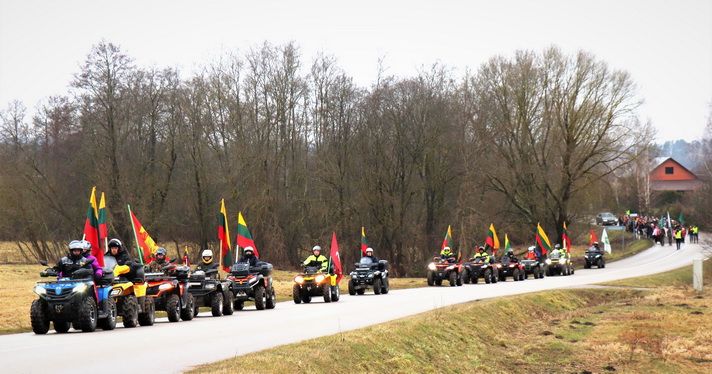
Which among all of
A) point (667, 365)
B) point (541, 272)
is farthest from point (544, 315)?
point (541, 272)

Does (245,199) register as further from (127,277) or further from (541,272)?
(127,277)

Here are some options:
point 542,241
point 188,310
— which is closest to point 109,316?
point 188,310

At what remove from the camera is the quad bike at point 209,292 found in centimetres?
2888

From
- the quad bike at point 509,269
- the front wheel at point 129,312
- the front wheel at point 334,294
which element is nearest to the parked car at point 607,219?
the quad bike at point 509,269

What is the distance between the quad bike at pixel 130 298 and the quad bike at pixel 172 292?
0.68 metres

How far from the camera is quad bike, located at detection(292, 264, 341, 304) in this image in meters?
35.7

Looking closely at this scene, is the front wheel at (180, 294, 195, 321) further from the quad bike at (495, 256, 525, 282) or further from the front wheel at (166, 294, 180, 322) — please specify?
the quad bike at (495, 256, 525, 282)

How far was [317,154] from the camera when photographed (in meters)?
75.9

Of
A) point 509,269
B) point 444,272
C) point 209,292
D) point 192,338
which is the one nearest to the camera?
point 192,338

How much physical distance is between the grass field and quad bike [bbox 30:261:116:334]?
537 centimetres

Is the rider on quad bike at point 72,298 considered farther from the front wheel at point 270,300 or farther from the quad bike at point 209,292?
the front wheel at point 270,300

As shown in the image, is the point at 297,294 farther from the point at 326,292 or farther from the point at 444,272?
the point at 444,272

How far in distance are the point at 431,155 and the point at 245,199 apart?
1473cm

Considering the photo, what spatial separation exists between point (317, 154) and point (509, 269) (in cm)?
2189
